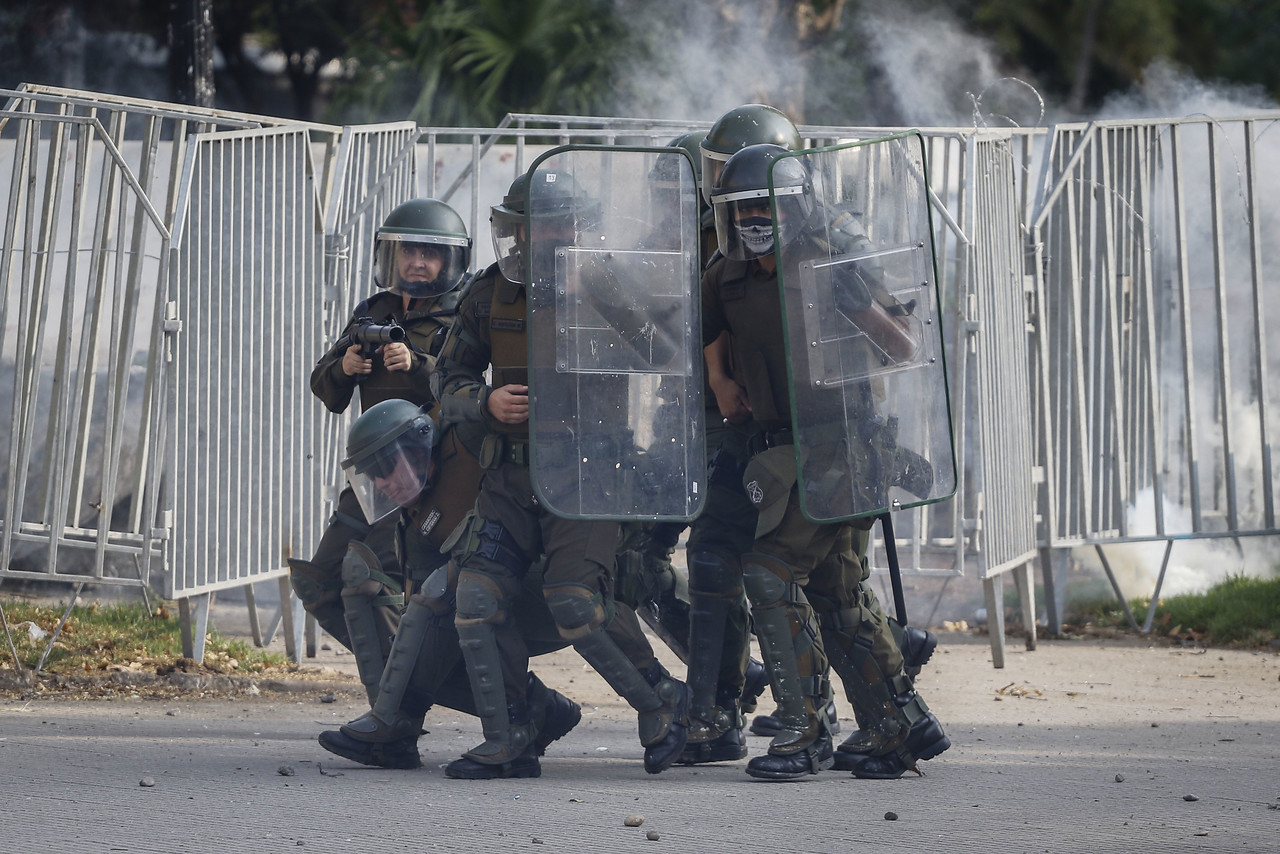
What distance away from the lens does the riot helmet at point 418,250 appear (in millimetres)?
5227

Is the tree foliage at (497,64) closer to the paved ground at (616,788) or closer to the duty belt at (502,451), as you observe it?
the paved ground at (616,788)

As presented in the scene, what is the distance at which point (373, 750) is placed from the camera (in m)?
4.65

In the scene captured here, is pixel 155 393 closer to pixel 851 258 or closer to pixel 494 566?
pixel 494 566

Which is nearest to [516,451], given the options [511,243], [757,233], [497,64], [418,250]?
[511,243]

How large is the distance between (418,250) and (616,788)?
1.88 meters

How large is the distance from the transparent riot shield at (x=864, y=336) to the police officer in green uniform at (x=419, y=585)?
97cm

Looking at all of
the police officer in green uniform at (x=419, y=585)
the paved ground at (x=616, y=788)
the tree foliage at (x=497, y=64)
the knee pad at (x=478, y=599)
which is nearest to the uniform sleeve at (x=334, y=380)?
the police officer in green uniform at (x=419, y=585)

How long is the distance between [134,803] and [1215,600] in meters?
5.65

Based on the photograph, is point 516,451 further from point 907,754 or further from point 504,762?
point 907,754

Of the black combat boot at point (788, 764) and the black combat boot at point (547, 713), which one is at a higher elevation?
the black combat boot at point (547, 713)

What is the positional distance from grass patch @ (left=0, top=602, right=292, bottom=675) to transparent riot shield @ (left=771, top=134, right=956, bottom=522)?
9.83ft

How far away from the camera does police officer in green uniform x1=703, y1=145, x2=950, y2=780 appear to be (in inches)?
175

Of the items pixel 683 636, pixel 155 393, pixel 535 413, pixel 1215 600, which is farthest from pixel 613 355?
pixel 1215 600

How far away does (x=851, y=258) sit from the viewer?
4.39 meters
